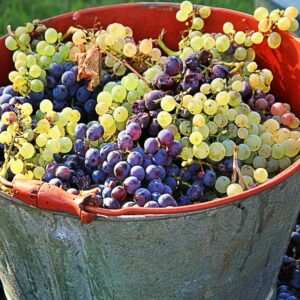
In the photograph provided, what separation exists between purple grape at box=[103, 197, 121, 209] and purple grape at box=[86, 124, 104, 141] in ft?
0.51

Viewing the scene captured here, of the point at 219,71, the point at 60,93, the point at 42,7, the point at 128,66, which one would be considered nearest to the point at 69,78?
the point at 60,93

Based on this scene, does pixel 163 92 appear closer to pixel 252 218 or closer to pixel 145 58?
pixel 145 58

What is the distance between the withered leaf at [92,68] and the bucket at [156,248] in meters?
0.38

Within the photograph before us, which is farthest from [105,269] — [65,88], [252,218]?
[65,88]

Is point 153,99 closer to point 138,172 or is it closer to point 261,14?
point 138,172

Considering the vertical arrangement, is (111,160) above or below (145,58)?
below

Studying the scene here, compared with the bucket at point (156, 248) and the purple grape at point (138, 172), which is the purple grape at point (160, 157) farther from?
the bucket at point (156, 248)

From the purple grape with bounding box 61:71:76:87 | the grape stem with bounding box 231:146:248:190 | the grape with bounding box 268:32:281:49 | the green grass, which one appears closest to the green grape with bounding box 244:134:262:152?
the grape stem with bounding box 231:146:248:190

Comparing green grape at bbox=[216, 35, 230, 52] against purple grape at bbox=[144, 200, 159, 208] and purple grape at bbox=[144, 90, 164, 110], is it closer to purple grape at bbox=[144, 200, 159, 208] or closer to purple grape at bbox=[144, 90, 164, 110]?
purple grape at bbox=[144, 90, 164, 110]

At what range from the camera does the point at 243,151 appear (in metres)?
1.29

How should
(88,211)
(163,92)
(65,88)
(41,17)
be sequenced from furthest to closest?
(41,17) → (65,88) → (163,92) → (88,211)

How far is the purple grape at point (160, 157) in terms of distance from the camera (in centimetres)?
122

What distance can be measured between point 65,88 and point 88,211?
0.47 m

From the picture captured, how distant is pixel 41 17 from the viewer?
3.17 metres
